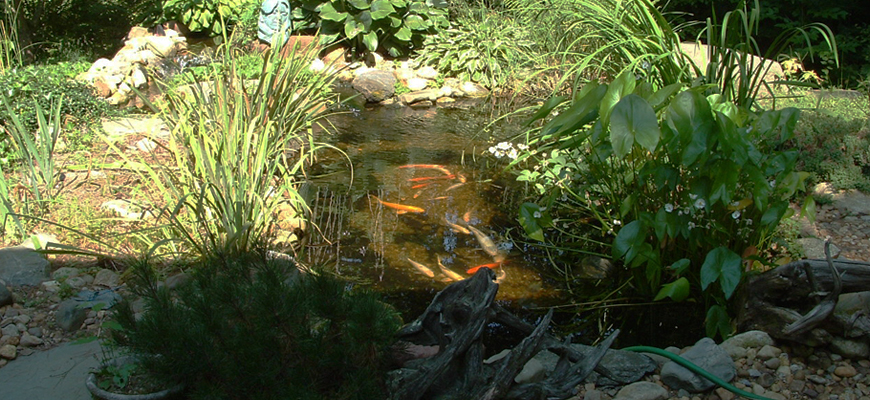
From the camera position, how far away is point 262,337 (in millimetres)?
1709

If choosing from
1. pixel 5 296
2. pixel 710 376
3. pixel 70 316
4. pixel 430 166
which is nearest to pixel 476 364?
pixel 710 376

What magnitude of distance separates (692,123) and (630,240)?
57cm

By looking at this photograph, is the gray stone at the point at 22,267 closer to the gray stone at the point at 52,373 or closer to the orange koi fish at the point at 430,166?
the gray stone at the point at 52,373

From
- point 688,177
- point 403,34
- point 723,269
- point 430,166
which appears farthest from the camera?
point 403,34

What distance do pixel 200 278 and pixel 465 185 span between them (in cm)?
303

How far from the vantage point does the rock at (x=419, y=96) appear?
7.39m

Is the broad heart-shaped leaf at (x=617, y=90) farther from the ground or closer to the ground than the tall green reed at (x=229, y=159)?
farther from the ground

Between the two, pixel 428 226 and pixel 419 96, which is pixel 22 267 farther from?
pixel 419 96

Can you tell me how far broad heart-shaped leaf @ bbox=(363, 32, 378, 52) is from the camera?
27.2 feet

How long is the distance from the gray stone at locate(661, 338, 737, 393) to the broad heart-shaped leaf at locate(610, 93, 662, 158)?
0.75 meters

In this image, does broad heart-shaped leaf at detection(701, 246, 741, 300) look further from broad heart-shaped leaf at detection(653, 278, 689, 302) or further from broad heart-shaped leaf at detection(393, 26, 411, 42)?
broad heart-shaped leaf at detection(393, 26, 411, 42)

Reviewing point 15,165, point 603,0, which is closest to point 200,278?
point 15,165

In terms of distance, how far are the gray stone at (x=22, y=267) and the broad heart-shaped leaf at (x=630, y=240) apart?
8.28ft

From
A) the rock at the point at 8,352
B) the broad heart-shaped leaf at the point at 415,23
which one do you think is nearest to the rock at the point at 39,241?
the rock at the point at 8,352
